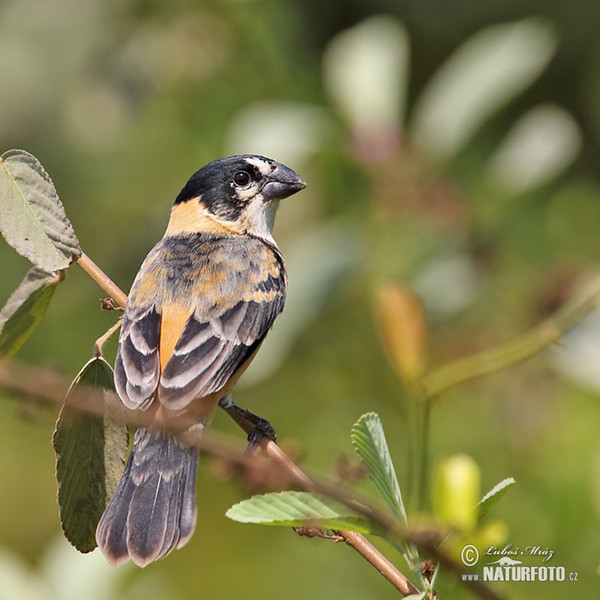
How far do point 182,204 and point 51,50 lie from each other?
1.44 meters

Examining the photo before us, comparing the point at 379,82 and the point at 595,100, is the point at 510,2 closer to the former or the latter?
the point at 595,100

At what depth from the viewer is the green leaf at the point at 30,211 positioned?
1.97 metres

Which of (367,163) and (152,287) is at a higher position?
(367,163)

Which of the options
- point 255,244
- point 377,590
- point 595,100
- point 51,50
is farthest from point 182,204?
point 595,100

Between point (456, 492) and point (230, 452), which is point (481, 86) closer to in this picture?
point (456, 492)

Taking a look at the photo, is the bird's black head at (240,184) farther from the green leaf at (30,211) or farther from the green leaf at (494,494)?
the green leaf at (494,494)

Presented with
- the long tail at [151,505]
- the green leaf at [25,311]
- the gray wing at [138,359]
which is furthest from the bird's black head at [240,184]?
the green leaf at [25,311]

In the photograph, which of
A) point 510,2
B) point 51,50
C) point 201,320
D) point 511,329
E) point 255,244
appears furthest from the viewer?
point 510,2

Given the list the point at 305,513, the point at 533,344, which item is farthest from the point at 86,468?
the point at 533,344

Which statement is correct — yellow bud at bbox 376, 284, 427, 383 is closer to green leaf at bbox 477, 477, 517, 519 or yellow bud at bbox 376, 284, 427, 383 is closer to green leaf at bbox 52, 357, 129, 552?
green leaf at bbox 477, 477, 517, 519

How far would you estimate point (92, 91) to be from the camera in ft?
16.2

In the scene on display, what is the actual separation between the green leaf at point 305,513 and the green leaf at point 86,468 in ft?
1.90

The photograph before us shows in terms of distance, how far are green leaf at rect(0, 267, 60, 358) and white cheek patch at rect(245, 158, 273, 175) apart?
1.75 m

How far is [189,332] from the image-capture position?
300 cm
